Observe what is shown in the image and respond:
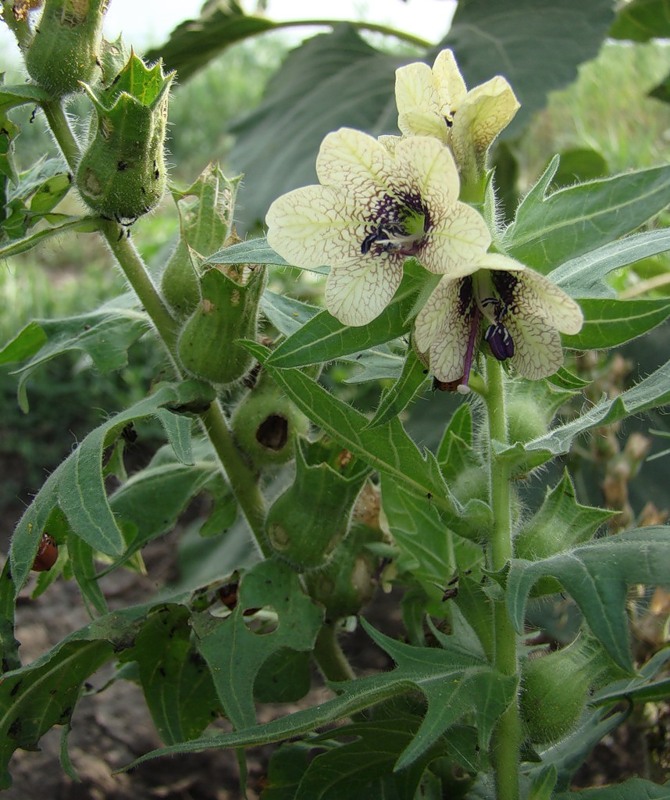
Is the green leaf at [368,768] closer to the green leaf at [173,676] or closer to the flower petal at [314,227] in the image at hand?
the green leaf at [173,676]


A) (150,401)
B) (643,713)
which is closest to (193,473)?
(150,401)

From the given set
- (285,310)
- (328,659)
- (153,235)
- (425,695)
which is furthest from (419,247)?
(153,235)

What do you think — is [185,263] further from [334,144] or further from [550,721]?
[550,721]

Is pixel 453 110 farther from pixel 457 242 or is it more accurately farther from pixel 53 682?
pixel 53 682

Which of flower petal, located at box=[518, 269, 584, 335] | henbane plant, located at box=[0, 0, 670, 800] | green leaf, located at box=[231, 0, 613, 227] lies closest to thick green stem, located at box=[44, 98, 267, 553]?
henbane plant, located at box=[0, 0, 670, 800]

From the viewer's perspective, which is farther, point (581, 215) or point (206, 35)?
point (206, 35)
